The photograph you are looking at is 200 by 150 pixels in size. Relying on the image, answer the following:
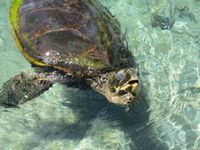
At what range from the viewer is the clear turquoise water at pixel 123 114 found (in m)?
4.43

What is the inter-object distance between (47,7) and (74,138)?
155 cm

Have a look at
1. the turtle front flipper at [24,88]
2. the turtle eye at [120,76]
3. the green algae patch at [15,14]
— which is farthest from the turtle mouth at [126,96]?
the green algae patch at [15,14]

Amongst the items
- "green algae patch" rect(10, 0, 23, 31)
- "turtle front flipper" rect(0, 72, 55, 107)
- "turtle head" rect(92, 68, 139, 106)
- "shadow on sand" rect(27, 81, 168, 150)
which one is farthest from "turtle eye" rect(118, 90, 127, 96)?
"green algae patch" rect(10, 0, 23, 31)

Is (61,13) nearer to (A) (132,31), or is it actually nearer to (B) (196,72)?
(A) (132,31)

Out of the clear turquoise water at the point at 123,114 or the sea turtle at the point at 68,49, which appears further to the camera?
the clear turquoise water at the point at 123,114

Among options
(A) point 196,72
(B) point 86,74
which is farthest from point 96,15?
(A) point 196,72

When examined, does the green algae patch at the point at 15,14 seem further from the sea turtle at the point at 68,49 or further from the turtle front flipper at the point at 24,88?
the turtle front flipper at the point at 24,88

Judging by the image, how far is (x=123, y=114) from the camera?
15.0 ft

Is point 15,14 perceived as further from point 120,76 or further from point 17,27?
point 120,76

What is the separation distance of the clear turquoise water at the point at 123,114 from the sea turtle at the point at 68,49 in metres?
0.49

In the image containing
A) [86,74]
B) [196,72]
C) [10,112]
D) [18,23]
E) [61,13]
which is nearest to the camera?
[86,74]

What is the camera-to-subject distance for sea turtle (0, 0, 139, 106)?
12.3ft

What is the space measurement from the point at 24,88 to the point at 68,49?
701 mm

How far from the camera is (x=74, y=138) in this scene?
→ 444 cm
